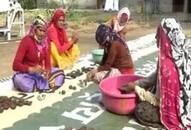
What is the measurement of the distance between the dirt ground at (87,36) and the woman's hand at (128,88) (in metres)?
2.22

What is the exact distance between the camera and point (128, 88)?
16.6ft

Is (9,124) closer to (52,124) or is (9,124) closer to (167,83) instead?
(52,124)

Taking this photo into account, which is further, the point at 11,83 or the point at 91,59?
the point at 91,59

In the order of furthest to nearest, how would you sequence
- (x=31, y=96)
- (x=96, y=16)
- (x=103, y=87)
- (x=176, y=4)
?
1. (x=176, y=4)
2. (x=96, y=16)
3. (x=31, y=96)
4. (x=103, y=87)

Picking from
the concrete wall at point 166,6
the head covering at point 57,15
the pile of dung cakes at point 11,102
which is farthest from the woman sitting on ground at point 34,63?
the concrete wall at point 166,6

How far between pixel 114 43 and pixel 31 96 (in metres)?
1.21

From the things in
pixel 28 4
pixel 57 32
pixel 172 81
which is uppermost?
pixel 57 32

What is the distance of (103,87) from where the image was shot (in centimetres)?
519

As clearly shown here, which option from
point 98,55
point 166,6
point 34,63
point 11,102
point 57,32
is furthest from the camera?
point 166,6

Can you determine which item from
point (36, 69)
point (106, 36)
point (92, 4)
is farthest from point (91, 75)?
point (92, 4)

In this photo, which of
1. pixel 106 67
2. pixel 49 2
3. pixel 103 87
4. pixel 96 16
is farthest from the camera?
pixel 49 2

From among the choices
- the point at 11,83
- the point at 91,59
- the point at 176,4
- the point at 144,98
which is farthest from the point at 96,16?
the point at 144,98

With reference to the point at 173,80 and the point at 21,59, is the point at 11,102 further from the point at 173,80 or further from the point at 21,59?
the point at 173,80

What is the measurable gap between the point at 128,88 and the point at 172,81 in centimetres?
73
